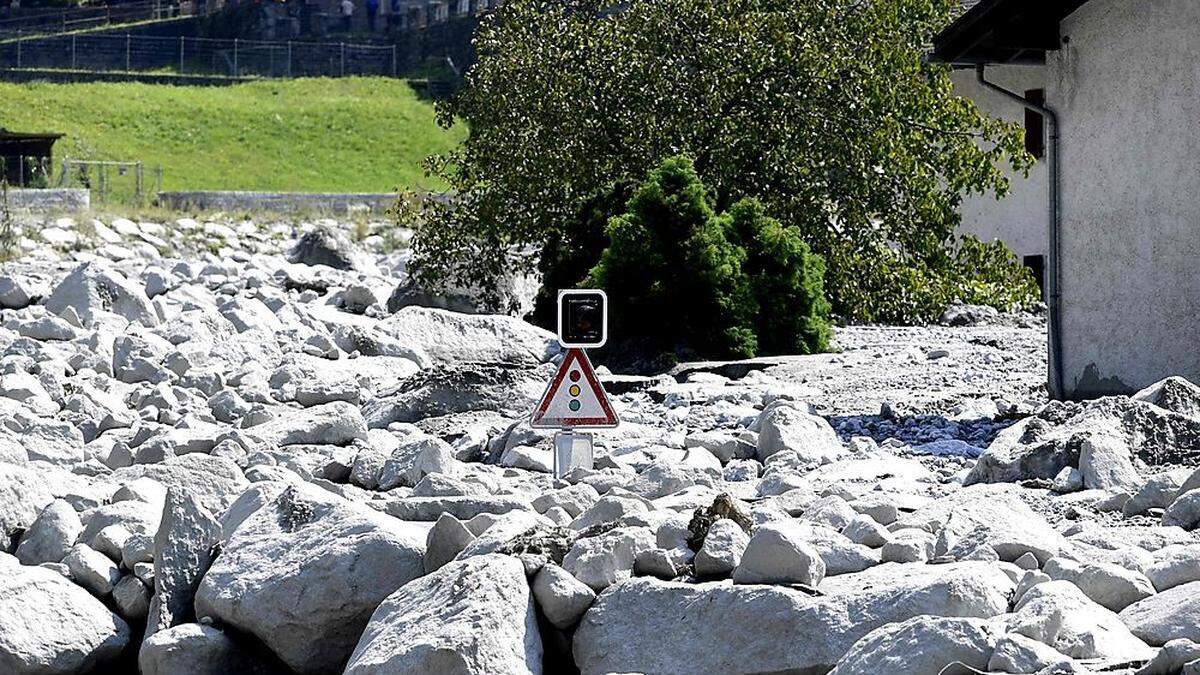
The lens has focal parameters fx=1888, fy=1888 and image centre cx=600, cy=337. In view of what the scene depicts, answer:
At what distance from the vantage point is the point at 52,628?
7418 millimetres

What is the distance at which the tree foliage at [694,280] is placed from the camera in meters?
17.8

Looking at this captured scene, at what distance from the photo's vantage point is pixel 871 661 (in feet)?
18.5

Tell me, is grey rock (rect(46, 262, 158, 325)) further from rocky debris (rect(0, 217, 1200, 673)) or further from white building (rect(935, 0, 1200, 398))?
white building (rect(935, 0, 1200, 398))

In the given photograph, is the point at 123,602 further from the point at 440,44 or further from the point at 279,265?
the point at 440,44

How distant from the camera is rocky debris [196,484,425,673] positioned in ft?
23.3

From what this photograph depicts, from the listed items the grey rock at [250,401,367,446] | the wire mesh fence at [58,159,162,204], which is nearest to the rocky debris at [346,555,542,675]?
the grey rock at [250,401,367,446]

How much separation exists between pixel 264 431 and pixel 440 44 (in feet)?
235

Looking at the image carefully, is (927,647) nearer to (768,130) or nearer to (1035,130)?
(768,130)

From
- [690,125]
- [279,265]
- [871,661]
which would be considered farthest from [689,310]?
[279,265]

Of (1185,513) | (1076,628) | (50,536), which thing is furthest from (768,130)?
(1076,628)

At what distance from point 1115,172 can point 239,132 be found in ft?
184

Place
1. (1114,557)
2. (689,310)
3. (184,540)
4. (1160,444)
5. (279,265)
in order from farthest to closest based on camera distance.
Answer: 1. (279,265)
2. (689,310)
3. (1160,444)
4. (184,540)
5. (1114,557)

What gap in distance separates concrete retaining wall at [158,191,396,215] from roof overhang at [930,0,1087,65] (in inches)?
1264

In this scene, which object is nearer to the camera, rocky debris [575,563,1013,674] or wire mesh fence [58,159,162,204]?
rocky debris [575,563,1013,674]
